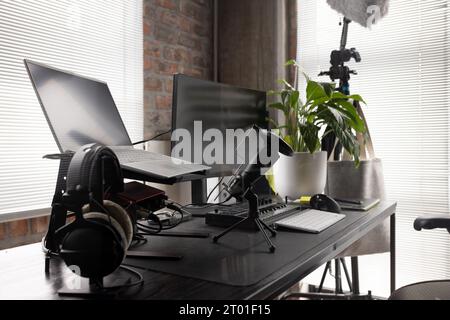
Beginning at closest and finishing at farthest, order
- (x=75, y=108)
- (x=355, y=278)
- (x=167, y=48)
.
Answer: (x=75, y=108) < (x=355, y=278) < (x=167, y=48)

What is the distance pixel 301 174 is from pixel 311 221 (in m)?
0.46

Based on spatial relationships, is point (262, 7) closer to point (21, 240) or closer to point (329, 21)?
point (329, 21)

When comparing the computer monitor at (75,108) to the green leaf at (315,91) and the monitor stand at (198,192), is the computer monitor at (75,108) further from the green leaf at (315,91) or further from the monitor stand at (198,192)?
the green leaf at (315,91)

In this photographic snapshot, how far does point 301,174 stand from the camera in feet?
5.44

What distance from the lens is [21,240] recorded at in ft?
5.44

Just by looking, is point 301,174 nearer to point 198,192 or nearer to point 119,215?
point 198,192

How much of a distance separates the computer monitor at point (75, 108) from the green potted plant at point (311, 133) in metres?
0.75

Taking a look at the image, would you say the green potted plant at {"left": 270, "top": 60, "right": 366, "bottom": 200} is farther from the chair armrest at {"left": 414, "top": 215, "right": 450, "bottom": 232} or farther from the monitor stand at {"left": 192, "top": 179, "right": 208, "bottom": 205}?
the chair armrest at {"left": 414, "top": 215, "right": 450, "bottom": 232}

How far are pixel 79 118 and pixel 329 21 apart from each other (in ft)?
6.31

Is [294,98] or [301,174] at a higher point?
[294,98]

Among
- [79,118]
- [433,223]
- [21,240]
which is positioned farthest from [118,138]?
[433,223]

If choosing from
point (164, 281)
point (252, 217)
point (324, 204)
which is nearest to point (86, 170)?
point (164, 281)

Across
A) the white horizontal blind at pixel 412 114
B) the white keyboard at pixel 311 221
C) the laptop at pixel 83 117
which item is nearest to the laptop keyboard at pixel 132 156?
the laptop at pixel 83 117

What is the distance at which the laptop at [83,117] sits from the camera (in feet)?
3.05
